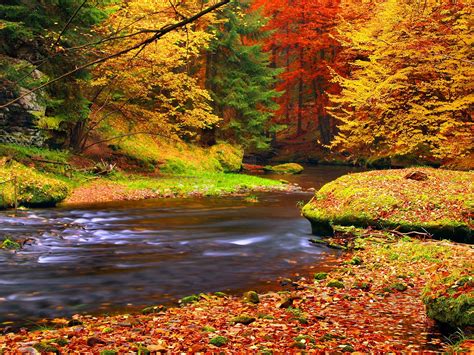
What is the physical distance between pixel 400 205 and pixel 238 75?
60.1ft

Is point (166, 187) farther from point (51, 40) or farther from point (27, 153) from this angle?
point (51, 40)

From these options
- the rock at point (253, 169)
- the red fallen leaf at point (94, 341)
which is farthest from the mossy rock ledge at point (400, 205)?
the rock at point (253, 169)

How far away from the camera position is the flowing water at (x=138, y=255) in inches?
247

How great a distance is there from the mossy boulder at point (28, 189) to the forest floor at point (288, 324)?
323 inches

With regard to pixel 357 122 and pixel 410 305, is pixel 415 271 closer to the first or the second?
pixel 410 305

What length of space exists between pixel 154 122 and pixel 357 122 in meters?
9.45

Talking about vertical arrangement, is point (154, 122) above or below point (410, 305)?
above

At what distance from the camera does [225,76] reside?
26562mm

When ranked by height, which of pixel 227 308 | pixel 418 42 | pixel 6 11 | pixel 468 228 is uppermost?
pixel 6 11

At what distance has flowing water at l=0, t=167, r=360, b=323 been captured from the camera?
6.27 meters

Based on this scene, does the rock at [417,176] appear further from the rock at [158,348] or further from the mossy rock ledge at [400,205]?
the rock at [158,348]

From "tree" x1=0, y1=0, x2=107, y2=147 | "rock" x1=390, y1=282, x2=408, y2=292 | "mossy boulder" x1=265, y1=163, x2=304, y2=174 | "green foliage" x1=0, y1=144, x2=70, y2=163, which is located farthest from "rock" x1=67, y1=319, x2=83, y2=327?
"mossy boulder" x1=265, y1=163, x2=304, y2=174

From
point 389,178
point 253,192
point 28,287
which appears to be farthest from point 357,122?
point 28,287

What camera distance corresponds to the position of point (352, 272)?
744 centimetres
